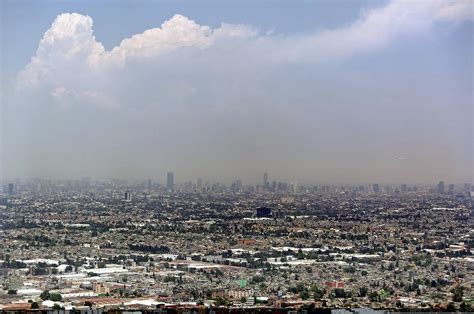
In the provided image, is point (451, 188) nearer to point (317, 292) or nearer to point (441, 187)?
point (441, 187)

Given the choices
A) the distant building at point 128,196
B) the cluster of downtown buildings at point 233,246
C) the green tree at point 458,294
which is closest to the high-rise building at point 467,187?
the cluster of downtown buildings at point 233,246

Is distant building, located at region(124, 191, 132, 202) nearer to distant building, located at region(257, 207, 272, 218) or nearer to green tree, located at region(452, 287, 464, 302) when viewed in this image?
distant building, located at region(257, 207, 272, 218)

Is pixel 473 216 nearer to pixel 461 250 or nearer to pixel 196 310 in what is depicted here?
pixel 461 250

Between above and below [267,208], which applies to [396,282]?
below

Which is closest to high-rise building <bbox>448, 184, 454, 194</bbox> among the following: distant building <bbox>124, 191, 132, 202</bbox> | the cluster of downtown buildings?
the cluster of downtown buildings

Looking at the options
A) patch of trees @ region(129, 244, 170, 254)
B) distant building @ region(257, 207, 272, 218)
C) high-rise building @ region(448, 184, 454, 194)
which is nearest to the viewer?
high-rise building @ region(448, 184, 454, 194)

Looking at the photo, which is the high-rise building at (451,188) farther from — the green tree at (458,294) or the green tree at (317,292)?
the green tree at (317,292)

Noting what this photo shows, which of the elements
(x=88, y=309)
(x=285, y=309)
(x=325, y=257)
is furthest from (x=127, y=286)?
(x=325, y=257)

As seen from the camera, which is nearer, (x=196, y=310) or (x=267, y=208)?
(x=196, y=310)
